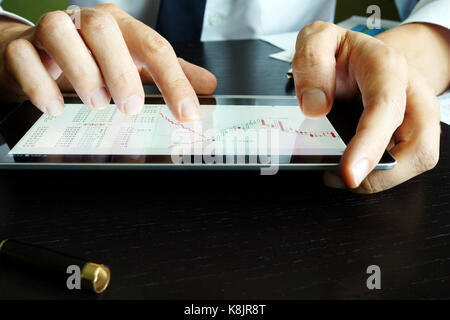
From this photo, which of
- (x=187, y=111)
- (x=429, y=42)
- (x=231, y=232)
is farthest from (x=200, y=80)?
(x=429, y=42)

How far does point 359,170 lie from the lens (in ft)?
0.82

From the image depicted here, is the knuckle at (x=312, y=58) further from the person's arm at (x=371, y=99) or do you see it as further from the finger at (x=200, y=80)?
the finger at (x=200, y=80)

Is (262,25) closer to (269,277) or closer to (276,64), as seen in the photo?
(276,64)

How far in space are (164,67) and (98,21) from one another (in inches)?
2.8

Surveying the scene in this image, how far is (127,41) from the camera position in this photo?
1.22 ft

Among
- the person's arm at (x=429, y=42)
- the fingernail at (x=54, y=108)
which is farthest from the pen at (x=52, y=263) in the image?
the person's arm at (x=429, y=42)

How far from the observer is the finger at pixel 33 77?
32 centimetres

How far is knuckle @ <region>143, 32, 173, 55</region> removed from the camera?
341 millimetres

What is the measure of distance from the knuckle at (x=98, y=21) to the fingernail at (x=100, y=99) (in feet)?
0.18

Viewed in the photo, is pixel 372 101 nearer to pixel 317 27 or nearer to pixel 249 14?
pixel 317 27
